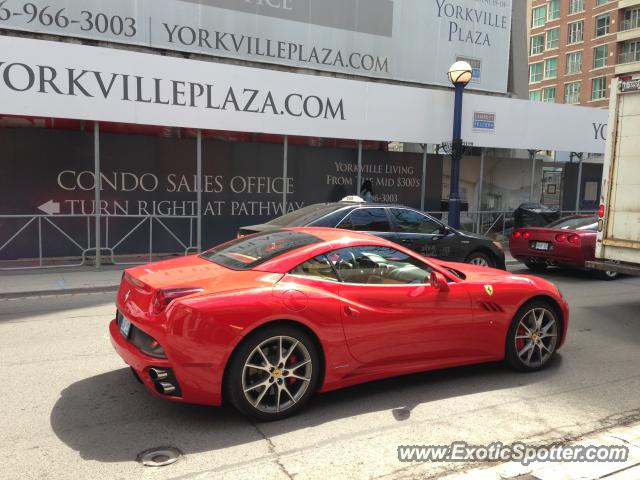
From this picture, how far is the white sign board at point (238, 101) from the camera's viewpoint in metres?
9.92

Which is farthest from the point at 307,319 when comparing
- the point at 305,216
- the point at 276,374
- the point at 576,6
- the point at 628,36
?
the point at 576,6

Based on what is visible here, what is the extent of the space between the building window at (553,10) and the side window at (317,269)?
71.0 metres

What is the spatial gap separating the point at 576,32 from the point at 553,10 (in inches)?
201

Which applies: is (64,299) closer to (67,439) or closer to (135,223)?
(135,223)

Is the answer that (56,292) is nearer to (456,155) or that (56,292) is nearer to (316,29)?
(456,155)

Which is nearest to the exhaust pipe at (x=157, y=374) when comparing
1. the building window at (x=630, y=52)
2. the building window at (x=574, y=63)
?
the building window at (x=630, y=52)

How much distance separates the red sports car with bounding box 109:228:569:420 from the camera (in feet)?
12.3

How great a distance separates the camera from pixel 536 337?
17.1 ft

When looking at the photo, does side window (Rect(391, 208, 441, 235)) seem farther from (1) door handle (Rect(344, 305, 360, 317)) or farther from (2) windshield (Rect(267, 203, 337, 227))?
(1) door handle (Rect(344, 305, 360, 317))

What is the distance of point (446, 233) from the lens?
31.6ft

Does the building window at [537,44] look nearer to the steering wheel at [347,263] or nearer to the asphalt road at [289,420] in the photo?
the asphalt road at [289,420]

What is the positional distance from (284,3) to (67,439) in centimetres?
1294

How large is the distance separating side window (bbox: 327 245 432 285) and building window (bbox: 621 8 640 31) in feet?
204

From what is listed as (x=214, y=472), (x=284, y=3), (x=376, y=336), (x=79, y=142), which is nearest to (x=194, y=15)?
(x=284, y=3)
